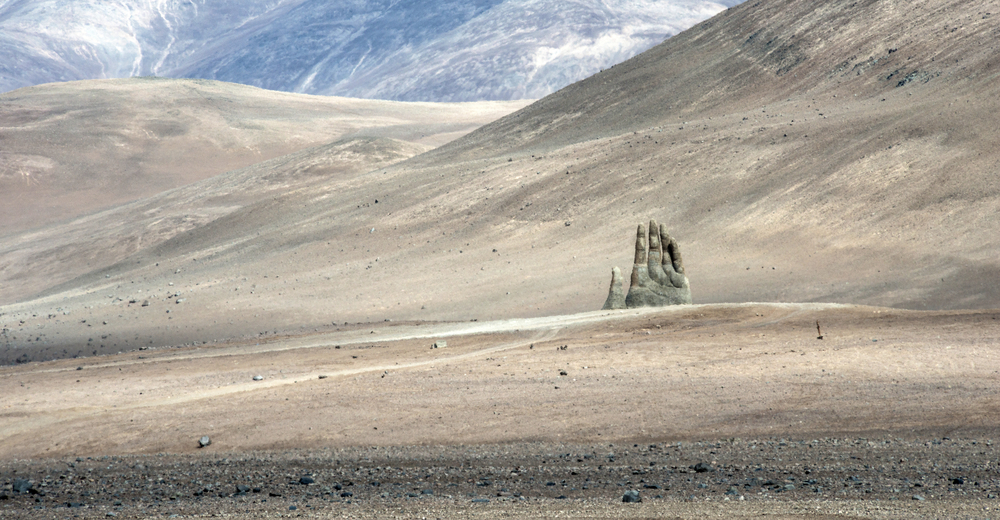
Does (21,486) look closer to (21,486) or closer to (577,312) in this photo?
(21,486)

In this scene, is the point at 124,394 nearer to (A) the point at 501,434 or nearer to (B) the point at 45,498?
(B) the point at 45,498

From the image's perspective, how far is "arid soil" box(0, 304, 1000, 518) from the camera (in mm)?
9594

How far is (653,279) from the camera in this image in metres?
22.5

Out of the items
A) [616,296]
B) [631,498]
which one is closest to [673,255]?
[616,296]

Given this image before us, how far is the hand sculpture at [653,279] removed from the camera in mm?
22328

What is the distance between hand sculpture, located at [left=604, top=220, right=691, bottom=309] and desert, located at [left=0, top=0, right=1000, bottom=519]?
4.59ft

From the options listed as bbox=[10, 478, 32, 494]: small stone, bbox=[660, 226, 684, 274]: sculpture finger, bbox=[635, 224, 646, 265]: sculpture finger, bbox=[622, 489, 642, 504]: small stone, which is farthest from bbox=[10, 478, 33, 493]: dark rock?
bbox=[660, 226, 684, 274]: sculpture finger

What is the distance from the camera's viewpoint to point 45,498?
34.9 feet

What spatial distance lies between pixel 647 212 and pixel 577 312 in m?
10.2

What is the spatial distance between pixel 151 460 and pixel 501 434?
4.74 meters

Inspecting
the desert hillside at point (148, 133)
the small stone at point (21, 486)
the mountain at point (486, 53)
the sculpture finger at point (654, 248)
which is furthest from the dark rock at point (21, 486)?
the mountain at point (486, 53)

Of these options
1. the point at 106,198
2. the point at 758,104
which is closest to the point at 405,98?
the point at 106,198

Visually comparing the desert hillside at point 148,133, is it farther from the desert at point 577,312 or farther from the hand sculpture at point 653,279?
the hand sculpture at point 653,279

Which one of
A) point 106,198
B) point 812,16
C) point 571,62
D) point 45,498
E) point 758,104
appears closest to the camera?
point 45,498
